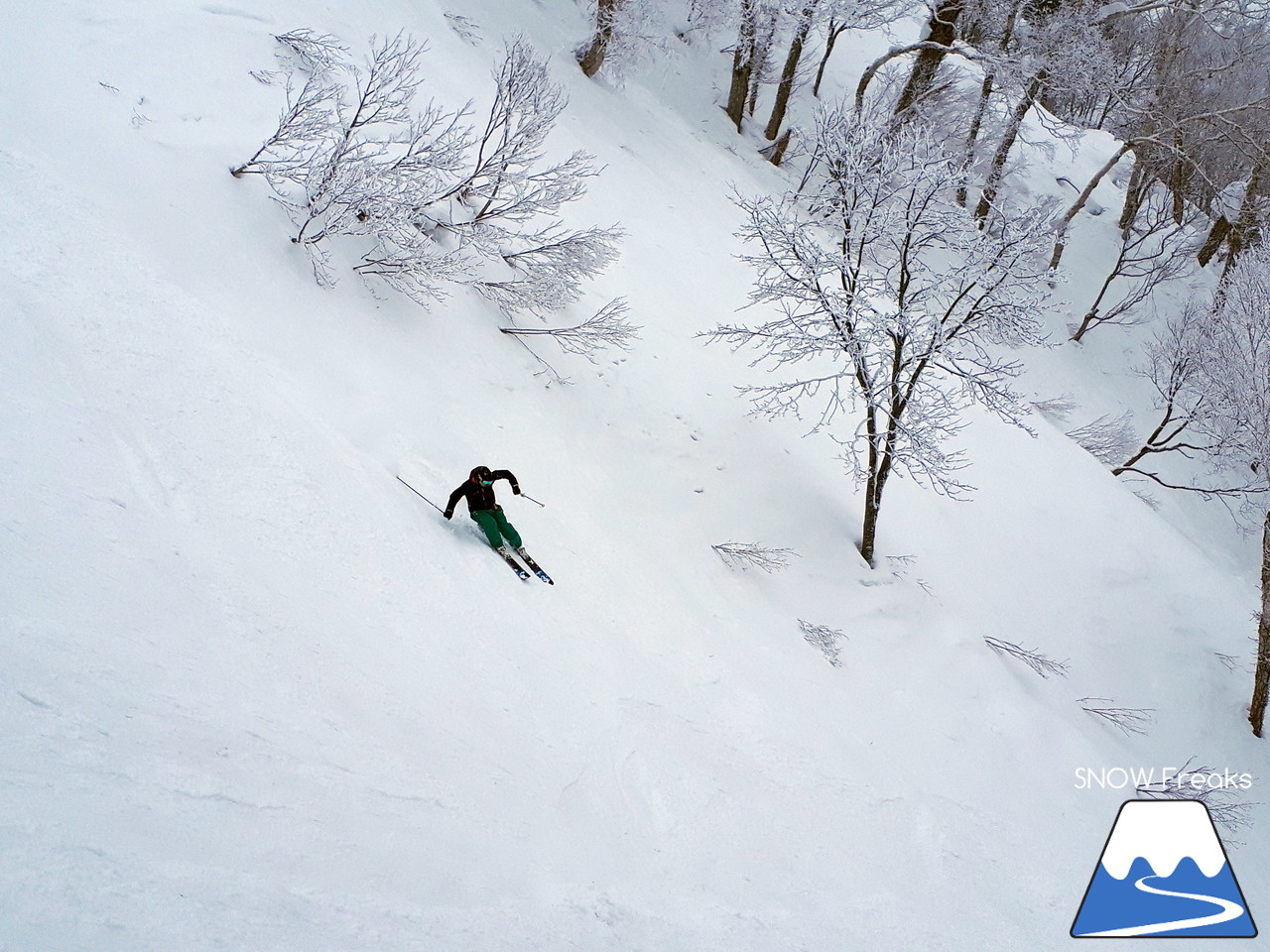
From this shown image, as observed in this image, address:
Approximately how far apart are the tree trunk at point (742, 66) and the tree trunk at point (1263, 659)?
626 inches

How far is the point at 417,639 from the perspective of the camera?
19.6ft

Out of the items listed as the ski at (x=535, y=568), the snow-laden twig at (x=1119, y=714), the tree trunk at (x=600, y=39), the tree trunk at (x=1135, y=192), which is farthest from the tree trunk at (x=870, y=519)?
the tree trunk at (x=1135, y=192)

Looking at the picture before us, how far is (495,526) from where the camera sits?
24.9 feet

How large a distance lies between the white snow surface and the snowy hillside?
1.09ft

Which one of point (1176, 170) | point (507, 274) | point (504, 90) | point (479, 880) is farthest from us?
point (1176, 170)

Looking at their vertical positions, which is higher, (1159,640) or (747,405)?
(747,405)

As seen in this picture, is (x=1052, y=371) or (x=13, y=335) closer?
(x=13, y=335)

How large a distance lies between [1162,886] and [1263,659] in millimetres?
6362

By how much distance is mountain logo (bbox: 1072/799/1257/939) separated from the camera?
6895mm

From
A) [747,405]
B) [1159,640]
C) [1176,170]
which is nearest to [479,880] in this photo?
[747,405]

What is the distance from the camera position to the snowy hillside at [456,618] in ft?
13.3

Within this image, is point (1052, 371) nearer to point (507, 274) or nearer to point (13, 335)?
point (507, 274)

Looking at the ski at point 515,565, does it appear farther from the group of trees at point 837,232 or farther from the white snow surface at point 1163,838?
the white snow surface at point 1163,838

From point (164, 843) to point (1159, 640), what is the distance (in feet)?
43.0
